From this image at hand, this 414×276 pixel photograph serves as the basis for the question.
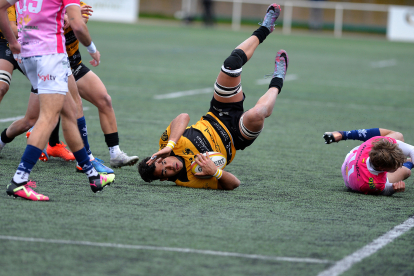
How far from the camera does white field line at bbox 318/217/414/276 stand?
3.61 m

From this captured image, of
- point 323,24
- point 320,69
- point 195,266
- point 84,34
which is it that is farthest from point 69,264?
point 323,24

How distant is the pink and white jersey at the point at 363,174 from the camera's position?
5.57m

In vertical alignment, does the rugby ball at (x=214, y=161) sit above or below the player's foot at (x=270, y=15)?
below

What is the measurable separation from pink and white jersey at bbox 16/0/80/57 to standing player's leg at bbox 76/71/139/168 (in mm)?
1585

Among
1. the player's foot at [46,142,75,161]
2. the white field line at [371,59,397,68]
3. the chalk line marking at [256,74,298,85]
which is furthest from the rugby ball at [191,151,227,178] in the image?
the white field line at [371,59,397,68]

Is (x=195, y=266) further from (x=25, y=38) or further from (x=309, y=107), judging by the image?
(x=309, y=107)

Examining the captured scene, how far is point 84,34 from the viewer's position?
4773mm

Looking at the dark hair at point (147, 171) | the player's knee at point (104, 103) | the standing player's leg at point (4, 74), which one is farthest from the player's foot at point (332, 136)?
the standing player's leg at point (4, 74)

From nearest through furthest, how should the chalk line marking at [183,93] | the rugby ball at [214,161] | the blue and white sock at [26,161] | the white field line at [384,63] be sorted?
the blue and white sock at [26,161], the rugby ball at [214,161], the chalk line marking at [183,93], the white field line at [384,63]

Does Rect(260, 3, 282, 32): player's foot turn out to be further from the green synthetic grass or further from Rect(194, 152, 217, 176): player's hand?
Rect(194, 152, 217, 176): player's hand

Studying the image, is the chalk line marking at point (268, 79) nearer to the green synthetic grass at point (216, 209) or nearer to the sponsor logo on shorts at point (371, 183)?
the green synthetic grass at point (216, 209)

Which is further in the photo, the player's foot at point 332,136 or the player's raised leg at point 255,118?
the player's foot at point 332,136

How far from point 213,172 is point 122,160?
1.22 meters

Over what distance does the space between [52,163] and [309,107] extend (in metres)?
6.28
